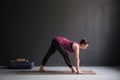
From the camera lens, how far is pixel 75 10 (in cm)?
754

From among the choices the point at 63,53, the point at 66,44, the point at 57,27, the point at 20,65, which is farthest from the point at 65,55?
the point at 57,27

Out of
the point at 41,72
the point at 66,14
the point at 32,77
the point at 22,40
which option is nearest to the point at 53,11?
the point at 66,14

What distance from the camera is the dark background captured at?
7.50m

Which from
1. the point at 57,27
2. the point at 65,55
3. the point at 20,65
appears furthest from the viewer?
the point at 57,27

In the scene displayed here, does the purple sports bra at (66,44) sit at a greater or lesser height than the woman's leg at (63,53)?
greater

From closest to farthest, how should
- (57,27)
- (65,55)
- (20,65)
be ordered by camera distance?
(65,55)
(20,65)
(57,27)

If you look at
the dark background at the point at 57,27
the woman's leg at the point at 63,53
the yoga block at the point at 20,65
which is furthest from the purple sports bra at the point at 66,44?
the dark background at the point at 57,27

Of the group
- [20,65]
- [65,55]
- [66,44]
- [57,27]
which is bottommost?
[20,65]

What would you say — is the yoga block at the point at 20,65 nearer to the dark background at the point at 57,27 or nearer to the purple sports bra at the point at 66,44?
the dark background at the point at 57,27

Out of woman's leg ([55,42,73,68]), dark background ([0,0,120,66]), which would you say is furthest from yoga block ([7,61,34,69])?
woman's leg ([55,42,73,68])

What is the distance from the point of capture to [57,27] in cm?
754

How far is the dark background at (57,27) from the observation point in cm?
750

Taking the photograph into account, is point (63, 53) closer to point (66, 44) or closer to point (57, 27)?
point (66, 44)

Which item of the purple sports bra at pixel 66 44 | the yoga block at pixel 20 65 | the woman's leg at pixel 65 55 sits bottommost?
the yoga block at pixel 20 65
